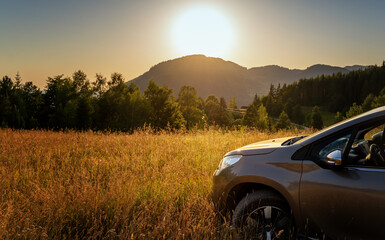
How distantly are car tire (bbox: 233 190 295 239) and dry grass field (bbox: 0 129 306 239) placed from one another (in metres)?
0.26

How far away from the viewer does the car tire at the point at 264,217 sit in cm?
281

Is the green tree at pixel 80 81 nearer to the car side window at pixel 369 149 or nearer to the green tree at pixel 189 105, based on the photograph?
the green tree at pixel 189 105

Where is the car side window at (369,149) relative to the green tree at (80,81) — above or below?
below

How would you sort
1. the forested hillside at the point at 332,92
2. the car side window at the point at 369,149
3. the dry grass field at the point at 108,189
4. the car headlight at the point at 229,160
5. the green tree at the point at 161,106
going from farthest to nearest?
the forested hillside at the point at 332,92, the green tree at the point at 161,106, the car headlight at the point at 229,160, the dry grass field at the point at 108,189, the car side window at the point at 369,149

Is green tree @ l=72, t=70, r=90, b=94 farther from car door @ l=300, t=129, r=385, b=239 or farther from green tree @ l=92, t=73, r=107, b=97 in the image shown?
car door @ l=300, t=129, r=385, b=239

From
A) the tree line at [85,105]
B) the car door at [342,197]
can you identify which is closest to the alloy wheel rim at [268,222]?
the car door at [342,197]

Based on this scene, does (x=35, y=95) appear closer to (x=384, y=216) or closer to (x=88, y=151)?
(x=88, y=151)

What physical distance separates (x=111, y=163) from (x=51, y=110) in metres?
53.9

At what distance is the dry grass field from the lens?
309cm

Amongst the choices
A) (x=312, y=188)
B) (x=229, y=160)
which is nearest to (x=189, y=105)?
(x=229, y=160)

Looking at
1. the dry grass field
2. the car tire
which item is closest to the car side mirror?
the car tire

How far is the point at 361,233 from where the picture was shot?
2348 millimetres

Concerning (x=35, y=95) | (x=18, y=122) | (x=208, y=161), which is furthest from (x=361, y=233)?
(x=35, y=95)

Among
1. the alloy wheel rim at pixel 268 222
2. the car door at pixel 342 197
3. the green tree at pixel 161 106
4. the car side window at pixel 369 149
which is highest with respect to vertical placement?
the green tree at pixel 161 106
